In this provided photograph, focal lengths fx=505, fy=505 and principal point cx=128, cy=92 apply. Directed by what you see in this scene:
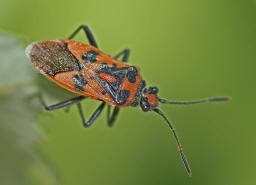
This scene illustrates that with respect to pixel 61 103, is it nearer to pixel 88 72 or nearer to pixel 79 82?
pixel 79 82

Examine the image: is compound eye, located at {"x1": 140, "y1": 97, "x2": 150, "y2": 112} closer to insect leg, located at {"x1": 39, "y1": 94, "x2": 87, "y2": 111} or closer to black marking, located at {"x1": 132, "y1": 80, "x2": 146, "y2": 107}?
black marking, located at {"x1": 132, "y1": 80, "x2": 146, "y2": 107}

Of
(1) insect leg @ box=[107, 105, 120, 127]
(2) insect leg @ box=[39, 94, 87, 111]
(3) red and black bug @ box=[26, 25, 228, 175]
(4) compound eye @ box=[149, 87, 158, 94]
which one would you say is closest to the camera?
(2) insect leg @ box=[39, 94, 87, 111]

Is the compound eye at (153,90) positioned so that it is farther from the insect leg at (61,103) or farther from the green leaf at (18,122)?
the green leaf at (18,122)

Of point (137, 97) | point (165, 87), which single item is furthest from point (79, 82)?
point (165, 87)

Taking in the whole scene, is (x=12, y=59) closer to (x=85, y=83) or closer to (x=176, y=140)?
(x=85, y=83)

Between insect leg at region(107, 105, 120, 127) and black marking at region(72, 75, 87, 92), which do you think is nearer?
black marking at region(72, 75, 87, 92)

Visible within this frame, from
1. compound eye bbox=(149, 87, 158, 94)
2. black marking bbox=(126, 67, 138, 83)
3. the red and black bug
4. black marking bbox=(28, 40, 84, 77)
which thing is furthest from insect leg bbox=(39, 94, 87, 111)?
compound eye bbox=(149, 87, 158, 94)
